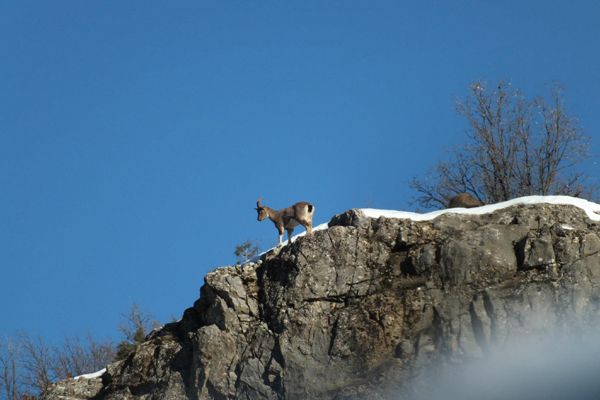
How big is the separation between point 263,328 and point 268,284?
1.52m

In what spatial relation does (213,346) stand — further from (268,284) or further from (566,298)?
(566,298)

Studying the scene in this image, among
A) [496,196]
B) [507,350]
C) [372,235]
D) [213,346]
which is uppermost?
[496,196]

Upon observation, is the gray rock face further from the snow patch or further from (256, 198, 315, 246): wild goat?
(256, 198, 315, 246): wild goat

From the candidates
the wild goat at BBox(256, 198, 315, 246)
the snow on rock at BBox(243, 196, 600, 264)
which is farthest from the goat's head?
the snow on rock at BBox(243, 196, 600, 264)

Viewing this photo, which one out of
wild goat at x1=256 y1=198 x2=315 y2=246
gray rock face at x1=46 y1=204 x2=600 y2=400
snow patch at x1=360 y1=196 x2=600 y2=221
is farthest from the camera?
wild goat at x1=256 y1=198 x2=315 y2=246

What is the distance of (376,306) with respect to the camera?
2934cm

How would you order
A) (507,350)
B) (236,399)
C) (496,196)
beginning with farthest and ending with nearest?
(496,196)
(236,399)
(507,350)

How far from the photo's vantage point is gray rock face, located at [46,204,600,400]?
27.5 m

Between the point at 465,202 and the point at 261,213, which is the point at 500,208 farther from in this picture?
the point at 261,213

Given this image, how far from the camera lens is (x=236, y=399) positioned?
29.4 meters

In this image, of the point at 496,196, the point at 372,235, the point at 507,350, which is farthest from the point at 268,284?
the point at 496,196

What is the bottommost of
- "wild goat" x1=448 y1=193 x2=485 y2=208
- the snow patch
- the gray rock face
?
the gray rock face

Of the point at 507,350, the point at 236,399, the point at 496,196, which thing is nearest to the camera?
the point at 507,350

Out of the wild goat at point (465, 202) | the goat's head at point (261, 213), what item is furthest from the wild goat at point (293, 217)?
the wild goat at point (465, 202)
